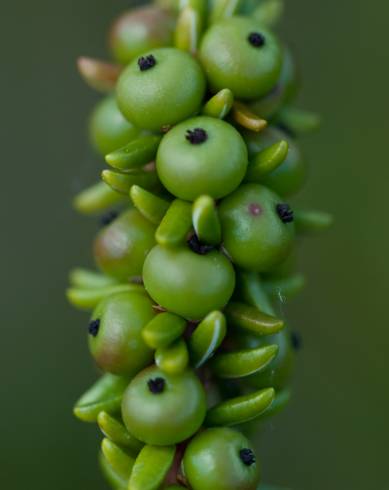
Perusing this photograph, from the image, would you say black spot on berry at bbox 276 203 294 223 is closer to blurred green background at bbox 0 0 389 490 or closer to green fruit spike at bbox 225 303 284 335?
green fruit spike at bbox 225 303 284 335

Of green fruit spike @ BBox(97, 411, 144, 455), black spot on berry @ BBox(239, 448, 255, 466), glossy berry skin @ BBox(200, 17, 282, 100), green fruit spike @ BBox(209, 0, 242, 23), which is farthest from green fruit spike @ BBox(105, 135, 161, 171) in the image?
black spot on berry @ BBox(239, 448, 255, 466)

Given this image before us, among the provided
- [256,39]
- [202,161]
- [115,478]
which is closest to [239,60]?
[256,39]

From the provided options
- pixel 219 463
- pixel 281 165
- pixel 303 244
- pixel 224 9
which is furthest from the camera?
pixel 303 244

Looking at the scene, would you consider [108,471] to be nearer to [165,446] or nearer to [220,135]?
[165,446]

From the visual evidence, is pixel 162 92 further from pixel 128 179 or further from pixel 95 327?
pixel 95 327

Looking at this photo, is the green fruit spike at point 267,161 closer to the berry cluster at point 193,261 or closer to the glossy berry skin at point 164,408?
the berry cluster at point 193,261
